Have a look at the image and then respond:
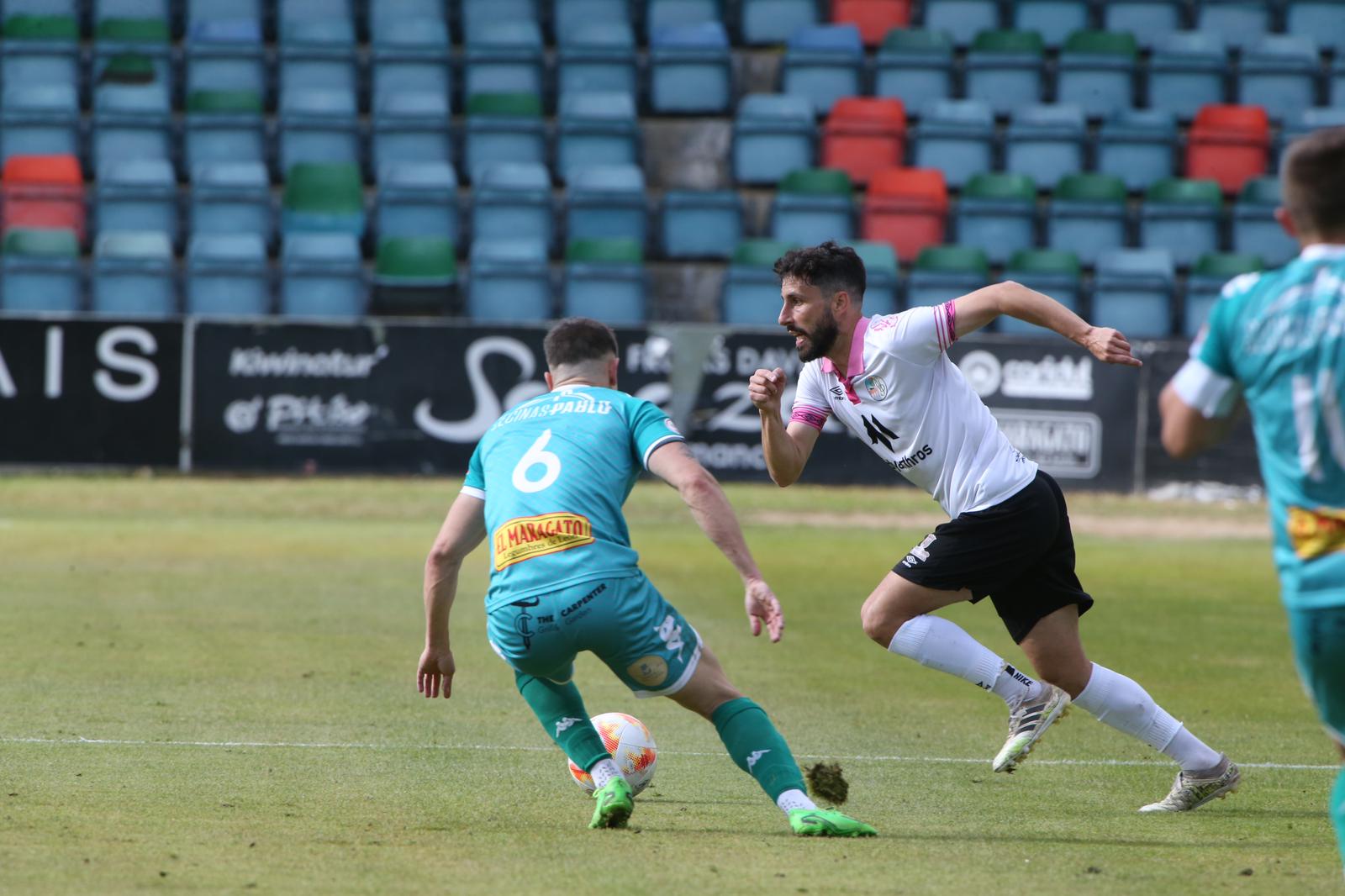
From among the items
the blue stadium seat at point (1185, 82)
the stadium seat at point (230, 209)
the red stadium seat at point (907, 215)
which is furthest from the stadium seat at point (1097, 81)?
the stadium seat at point (230, 209)

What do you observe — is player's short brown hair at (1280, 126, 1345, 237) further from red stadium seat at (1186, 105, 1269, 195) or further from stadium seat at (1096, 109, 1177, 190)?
red stadium seat at (1186, 105, 1269, 195)

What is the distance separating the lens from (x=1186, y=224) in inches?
888

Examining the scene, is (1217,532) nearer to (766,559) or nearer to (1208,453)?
(1208,453)

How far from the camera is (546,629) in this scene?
216 inches

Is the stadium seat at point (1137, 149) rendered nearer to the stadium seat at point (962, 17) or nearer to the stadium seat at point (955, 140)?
the stadium seat at point (955, 140)

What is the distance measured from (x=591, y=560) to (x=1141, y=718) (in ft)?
8.26

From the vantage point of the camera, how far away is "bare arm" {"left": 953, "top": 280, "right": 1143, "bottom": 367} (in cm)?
573

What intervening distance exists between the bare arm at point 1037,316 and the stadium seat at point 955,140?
1737 centimetres

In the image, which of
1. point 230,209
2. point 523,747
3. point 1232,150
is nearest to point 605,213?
point 230,209

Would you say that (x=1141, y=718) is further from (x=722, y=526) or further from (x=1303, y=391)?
(x=1303, y=391)

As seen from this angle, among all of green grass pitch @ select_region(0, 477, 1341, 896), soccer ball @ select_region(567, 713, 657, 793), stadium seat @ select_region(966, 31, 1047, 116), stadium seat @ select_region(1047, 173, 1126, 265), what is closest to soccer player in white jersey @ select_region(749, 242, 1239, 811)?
green grass pitch @ select_region(0, 477, 1341, 896)

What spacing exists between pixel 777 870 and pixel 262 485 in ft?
49.0

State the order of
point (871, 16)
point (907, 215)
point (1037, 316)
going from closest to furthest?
point (1037, 316), point (907, 215), point (871, 16)

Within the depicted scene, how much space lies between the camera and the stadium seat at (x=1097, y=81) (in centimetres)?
2438
